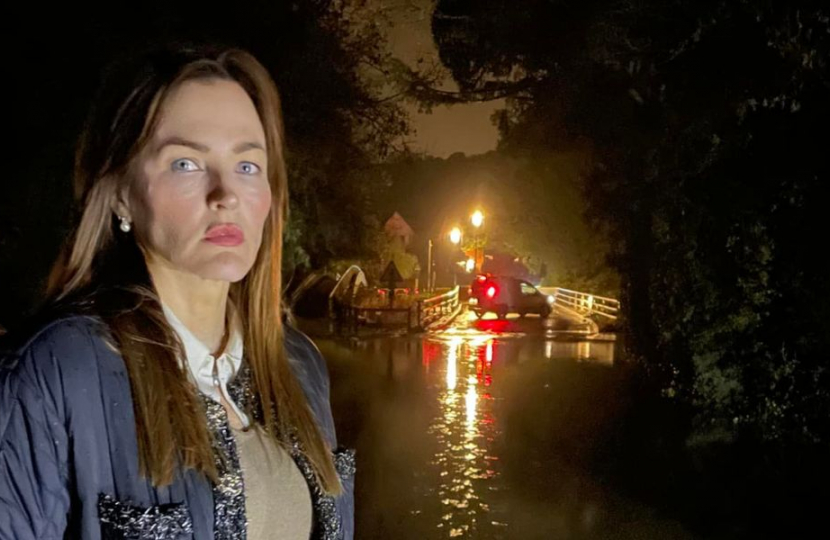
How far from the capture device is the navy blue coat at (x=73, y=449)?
1.51m

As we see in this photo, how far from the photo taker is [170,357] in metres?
1.82

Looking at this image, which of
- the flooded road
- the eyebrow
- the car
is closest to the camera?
the eyebrow

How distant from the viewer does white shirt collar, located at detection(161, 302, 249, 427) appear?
6.32 ft

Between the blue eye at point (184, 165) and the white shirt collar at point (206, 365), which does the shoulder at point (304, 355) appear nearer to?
the white shirt collar at point (206, 365)

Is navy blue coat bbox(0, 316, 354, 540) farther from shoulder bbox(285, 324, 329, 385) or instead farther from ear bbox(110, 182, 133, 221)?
shoulder bbox(285, 324, 329, 385)

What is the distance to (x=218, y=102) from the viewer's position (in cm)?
196

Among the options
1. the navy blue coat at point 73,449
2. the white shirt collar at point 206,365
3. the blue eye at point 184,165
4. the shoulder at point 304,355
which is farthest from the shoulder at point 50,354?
the shoulder at point 304,355

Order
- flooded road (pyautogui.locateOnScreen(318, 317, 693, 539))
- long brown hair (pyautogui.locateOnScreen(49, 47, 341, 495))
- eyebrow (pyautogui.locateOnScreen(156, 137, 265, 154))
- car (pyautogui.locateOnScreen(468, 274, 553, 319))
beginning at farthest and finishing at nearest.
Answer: car (pyautogui.locateOnScreen(468, 274, 553, 319)) < flooded road (pyautogui.locateOnScreen(318, 317, 693, 539)) < eyebrow (pyautogui.locateOnScreen(156, 137, 265, 154)) < long brown hair (pyautogui.locateOnScreen(49, 47, 341, 495))

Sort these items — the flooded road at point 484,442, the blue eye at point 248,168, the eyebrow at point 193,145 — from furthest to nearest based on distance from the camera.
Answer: the flooded road at point 484,442 < the blue eye at point 248,168 < the eyebrow at point 193,145

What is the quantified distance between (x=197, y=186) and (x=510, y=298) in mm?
30831

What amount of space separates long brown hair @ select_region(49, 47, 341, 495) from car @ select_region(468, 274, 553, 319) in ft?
99.9

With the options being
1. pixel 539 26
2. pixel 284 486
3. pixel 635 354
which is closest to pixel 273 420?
pixel 284 486

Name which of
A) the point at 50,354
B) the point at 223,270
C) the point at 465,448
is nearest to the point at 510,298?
the point at 465,448

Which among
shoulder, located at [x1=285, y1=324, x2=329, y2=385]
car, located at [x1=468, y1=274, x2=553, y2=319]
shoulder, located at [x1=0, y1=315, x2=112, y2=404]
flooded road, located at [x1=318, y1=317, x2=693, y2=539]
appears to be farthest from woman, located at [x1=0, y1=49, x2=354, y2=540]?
car, located at [x1=468, y1=274, x2=553, y2=319]
